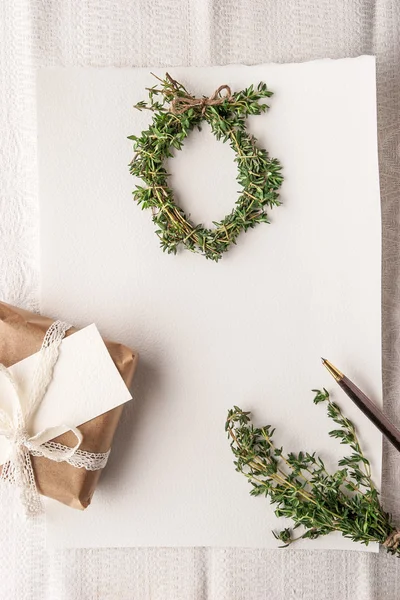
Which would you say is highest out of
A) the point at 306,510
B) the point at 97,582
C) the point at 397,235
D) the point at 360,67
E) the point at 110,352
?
the point at 360,67

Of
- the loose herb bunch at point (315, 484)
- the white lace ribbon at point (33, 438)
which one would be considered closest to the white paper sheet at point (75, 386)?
the white lace ribbon at point (33, 438)

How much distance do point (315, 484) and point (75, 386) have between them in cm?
32

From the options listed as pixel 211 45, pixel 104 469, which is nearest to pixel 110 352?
pixel 104 469

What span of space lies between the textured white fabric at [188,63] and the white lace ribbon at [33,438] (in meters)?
0.09

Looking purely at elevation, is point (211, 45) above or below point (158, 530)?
above

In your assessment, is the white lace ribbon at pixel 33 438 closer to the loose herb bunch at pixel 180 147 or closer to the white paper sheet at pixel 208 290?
the white paper sheet at pixel 208 290

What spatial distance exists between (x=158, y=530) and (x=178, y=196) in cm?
42

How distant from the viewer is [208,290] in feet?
2.53

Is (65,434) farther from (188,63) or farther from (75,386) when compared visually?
(188,63)

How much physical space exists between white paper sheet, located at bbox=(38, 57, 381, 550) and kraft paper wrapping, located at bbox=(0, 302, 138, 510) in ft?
0.16

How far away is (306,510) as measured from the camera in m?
0.73

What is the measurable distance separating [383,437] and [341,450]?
0.06 m

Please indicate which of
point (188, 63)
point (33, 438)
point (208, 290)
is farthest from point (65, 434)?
point (188, 63)

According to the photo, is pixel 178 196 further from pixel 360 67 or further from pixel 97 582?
pixel 97 582
